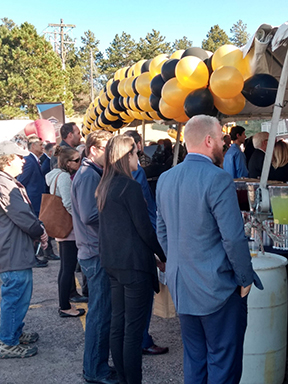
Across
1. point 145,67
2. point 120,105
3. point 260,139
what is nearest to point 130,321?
point 260,139

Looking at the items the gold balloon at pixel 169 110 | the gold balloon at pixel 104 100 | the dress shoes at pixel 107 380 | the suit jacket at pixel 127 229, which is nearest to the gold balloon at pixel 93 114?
the gold balloon at pixel 104 100

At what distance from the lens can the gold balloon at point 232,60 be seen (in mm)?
3846

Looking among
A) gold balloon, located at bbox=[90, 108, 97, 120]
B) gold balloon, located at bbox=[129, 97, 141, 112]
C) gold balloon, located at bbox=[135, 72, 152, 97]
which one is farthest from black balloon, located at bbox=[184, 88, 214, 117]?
gold balloon, located at bbox=[90, 108, 97, 120]

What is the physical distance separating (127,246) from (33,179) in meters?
4.59

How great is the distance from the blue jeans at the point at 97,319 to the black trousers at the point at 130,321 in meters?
0.30

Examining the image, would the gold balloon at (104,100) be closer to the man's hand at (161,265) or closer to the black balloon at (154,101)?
the black balloon at (154,101)

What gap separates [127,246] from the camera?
274 cm

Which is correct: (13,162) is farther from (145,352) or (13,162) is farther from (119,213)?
(145,352)

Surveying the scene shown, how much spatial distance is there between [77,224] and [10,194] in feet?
2.03

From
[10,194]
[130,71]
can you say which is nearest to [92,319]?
[10,194]

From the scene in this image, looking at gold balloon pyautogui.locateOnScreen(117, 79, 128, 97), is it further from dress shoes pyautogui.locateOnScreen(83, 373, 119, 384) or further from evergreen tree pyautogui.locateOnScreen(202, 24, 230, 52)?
evergreen tree pyautogui.locateOnScreen(202, 24, 230, 52)

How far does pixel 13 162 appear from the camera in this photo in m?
3.68

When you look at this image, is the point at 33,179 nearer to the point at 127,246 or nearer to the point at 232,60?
the point at 232,60

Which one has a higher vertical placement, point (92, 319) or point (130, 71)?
point (130, 71)
